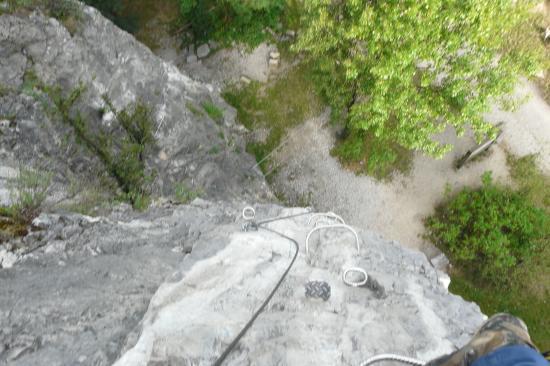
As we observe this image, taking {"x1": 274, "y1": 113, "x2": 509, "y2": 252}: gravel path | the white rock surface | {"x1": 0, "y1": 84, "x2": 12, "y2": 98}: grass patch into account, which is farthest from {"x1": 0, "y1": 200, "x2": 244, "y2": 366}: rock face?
{"x1": 274, "y1": 113, "x2": 509, "y2": 252}: gravel path

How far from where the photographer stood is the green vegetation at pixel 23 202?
496 cm

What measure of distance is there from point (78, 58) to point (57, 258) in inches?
174

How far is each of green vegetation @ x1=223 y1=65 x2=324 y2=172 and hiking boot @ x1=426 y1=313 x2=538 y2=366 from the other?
9050 mm

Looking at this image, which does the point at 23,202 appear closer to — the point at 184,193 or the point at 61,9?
the point at 184,193

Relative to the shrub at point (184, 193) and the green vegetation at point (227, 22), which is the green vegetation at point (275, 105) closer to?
the green vegetation at point (227, 22)

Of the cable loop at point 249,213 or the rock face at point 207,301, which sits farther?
the cable loop at point 249,213

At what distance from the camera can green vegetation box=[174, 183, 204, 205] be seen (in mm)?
7957

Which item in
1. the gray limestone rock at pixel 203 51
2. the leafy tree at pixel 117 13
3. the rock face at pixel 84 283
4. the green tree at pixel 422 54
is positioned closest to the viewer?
the rock face at pixel 84 283

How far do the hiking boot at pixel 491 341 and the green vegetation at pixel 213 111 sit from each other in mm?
8322

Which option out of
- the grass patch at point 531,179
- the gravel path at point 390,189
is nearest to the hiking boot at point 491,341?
the gravel path at point 390,189

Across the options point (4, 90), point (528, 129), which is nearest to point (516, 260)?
point (528, 129)

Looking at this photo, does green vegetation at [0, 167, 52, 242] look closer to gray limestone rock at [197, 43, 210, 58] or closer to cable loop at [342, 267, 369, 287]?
cable loop at [342, 267, 369, 287]

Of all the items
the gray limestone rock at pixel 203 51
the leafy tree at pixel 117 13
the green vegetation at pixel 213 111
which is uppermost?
the leafy tree at pixel 117 13

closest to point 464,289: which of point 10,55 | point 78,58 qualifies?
point 78,58
